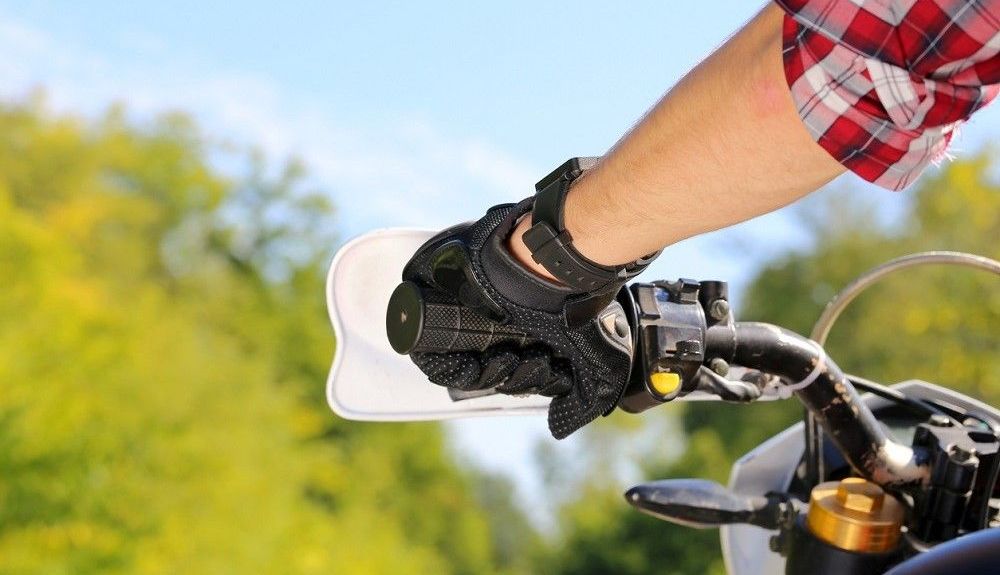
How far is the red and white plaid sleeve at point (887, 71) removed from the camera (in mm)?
905

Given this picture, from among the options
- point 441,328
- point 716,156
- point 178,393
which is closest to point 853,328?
point 178,393

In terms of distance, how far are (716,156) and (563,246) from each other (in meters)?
0.28

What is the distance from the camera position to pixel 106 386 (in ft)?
44.7

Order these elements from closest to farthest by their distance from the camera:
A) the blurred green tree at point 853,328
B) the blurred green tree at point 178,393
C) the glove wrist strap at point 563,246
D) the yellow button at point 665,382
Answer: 1. the glove wrist strap at point 563,246
2. the yellow button at point 665,382
3. the blurred green tree at point 178,393
4. the blurred green tree at point 853,328

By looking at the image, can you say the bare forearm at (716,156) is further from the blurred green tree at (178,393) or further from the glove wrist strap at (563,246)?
the blurred green tree at (178,393)

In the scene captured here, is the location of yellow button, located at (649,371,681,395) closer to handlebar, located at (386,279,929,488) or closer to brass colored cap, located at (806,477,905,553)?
handlebar, located at (386,279,929,488)

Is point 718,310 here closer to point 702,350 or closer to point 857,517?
point 702,350

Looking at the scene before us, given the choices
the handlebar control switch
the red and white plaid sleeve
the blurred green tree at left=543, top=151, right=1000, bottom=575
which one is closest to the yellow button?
the handlebar control switch

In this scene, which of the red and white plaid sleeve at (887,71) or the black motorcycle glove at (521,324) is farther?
the black motorcycle glove at (521,324)

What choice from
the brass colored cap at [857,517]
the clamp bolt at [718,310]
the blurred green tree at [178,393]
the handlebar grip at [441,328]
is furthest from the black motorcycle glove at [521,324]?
the blurred green tree at [178,393]

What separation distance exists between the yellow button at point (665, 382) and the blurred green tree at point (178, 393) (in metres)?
8.62

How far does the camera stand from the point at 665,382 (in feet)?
4.55

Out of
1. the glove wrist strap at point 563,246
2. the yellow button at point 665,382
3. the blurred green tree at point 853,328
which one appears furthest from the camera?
the blurred green tree at point 853,328

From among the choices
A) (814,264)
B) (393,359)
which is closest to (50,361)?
(393,359)
